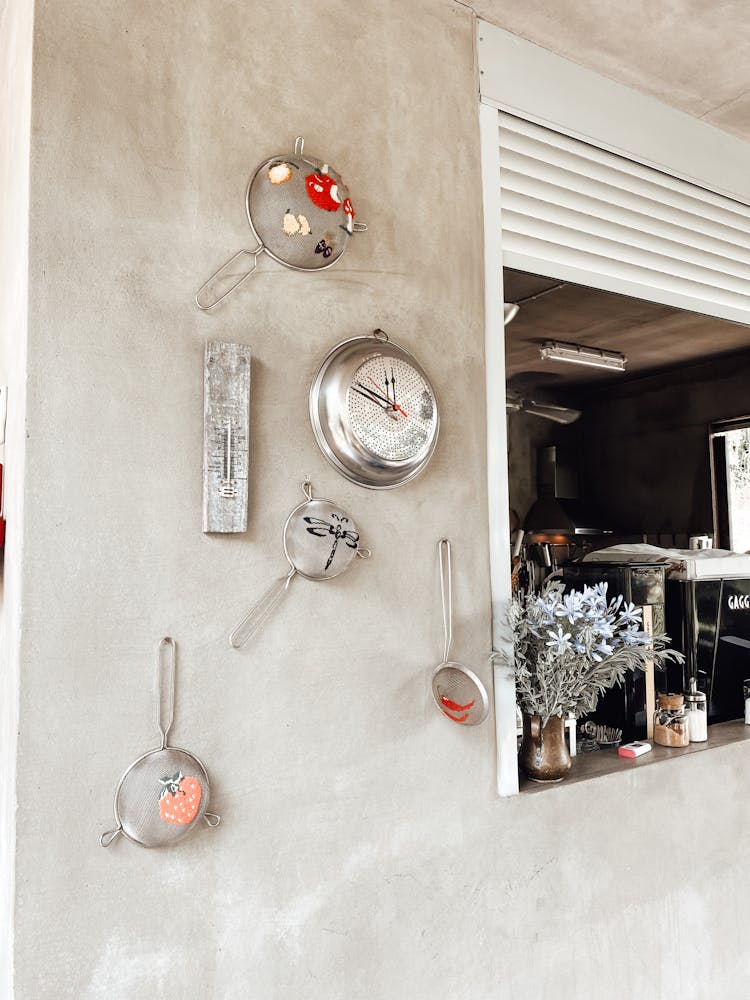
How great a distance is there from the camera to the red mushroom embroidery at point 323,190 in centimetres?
149

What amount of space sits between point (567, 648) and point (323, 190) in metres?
1.05

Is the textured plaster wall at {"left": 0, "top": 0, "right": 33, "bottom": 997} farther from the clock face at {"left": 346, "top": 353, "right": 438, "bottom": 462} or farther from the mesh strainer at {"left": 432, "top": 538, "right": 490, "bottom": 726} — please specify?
the mesh strainer at {"left": 432, "top": 538, "right": 490, "bottom": 726}

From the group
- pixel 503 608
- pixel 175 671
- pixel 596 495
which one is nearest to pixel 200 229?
pixel 175 671

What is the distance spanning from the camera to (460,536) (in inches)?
66.7

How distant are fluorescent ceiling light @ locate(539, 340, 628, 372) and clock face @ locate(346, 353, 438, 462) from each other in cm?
148

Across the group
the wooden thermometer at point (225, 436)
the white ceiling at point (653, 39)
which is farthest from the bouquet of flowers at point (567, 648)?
the white ceiling at point (653, 39)

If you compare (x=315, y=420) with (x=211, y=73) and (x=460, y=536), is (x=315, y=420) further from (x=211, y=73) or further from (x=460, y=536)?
(x=211, y=73)

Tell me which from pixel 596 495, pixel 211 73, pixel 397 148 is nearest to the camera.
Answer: pixel 211 73

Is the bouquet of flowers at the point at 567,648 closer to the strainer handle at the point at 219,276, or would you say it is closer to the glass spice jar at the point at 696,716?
the glass spice jar at the point at 696,716

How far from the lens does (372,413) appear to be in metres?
1.52

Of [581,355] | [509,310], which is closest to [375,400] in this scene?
[509,310]

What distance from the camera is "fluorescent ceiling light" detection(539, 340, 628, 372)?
2.97 metres

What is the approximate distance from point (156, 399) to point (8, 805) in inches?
27.3

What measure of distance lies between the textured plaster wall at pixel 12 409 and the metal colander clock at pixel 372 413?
20.9 inches
